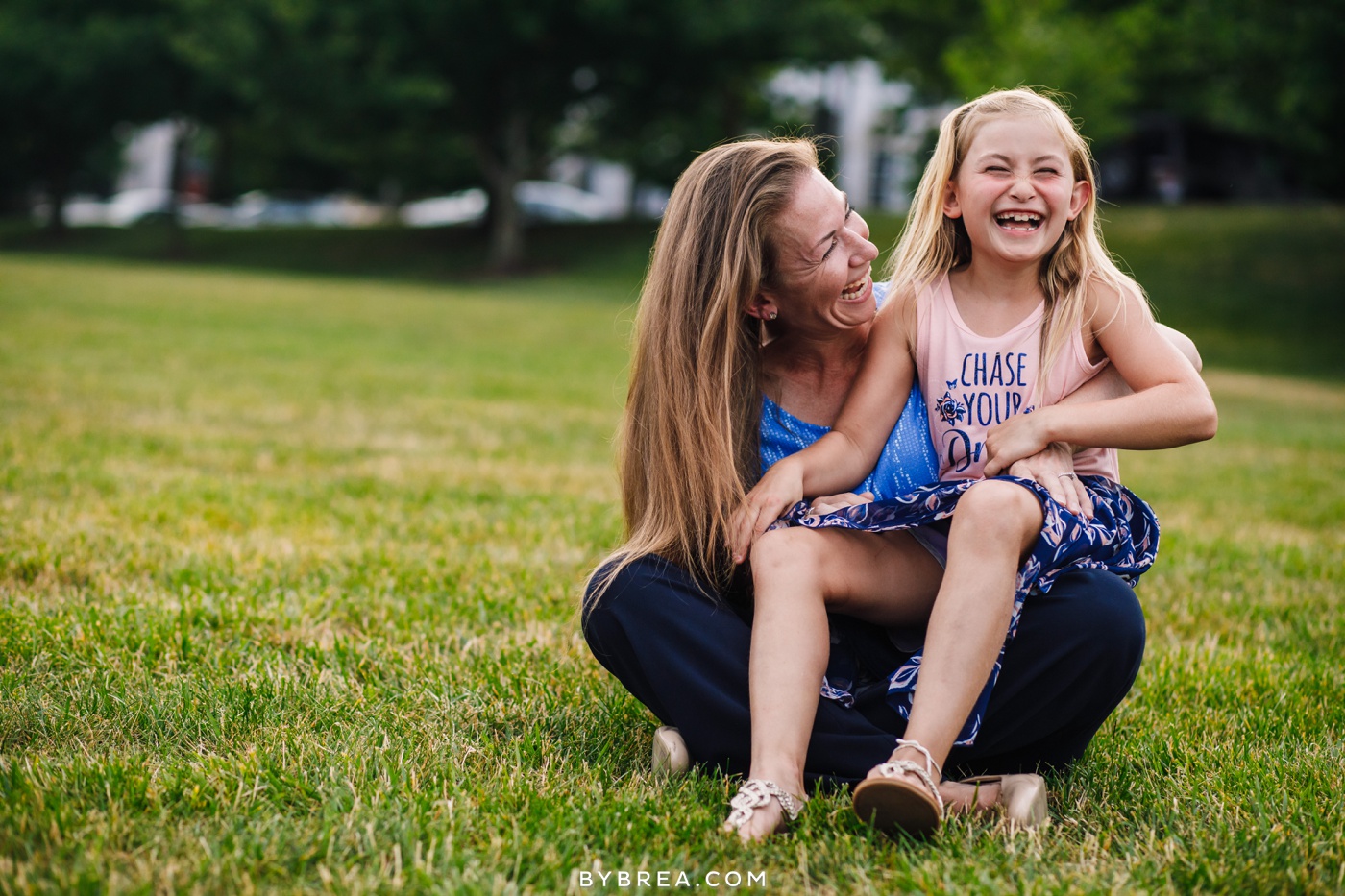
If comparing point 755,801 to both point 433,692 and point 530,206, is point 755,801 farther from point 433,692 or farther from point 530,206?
point 530,206

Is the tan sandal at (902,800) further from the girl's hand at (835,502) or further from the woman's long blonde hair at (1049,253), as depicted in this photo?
the woman's long blonde hair at (1049,253)

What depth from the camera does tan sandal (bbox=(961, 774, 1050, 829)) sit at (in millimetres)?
2322

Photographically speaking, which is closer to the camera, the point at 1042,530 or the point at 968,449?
the point at 1042,530

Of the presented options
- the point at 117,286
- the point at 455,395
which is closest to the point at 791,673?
the point at 455,395

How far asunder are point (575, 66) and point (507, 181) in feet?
10.5

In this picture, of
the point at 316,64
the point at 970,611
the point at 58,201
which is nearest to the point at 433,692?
the point at 970,611

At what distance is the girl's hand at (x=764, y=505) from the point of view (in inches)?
104

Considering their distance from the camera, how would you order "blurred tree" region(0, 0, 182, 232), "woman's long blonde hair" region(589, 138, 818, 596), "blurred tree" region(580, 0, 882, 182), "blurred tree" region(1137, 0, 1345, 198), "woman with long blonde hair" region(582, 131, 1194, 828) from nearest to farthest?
"woman with long blonde hair" region(582, 131, 1194, 828)
"woman's long blonde hair" region(589, 138, 818, 596)
"blurred tree" region(1137, 0, 1345, 198)
"blurred tree" region(580, 0, 882, 182)
"blurred tree" region(0, 0, 182, 232)

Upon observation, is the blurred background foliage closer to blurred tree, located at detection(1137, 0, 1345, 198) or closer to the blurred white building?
blurred tree, located at detection(1137, 0, 1345, 198)

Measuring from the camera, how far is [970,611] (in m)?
2.31

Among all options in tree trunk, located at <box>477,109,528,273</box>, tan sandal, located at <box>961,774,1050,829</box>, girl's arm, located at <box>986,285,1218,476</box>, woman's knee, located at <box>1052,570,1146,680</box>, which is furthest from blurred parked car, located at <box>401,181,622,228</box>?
tan sandal, located at <box>961,774,1050,829</box>

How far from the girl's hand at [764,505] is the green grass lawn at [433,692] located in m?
0.53

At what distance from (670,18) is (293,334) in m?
16.7
